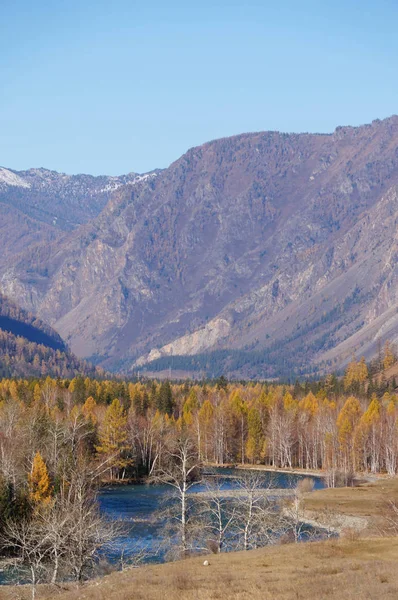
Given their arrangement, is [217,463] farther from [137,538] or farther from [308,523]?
[137,538]

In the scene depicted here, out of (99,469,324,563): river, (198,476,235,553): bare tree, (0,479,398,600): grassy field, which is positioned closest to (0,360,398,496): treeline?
(99,469,324,563): river

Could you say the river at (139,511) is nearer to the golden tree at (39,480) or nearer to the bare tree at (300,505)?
the bare tree at (300,505)

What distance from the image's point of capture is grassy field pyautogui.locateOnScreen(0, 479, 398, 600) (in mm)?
43781

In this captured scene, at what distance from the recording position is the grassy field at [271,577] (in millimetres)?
43781

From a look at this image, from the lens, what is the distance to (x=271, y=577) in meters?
48.8

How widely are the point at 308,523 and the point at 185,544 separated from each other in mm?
42939

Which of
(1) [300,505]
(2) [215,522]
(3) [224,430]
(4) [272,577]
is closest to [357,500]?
(1) [300,505]

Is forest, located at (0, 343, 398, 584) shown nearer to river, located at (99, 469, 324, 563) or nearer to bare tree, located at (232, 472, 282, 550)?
river, located at (99, 469, 324, 563)

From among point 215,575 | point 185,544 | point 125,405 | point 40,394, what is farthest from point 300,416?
point 215,575

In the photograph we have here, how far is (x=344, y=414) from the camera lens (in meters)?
178

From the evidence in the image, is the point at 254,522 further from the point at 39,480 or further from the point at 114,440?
the point at 114,440

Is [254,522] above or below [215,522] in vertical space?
above

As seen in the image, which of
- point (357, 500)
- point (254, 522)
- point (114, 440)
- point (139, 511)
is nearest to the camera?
point (254, 522)

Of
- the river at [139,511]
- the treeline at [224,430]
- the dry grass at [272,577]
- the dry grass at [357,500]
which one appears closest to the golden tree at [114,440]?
the treeline at [224,430]
